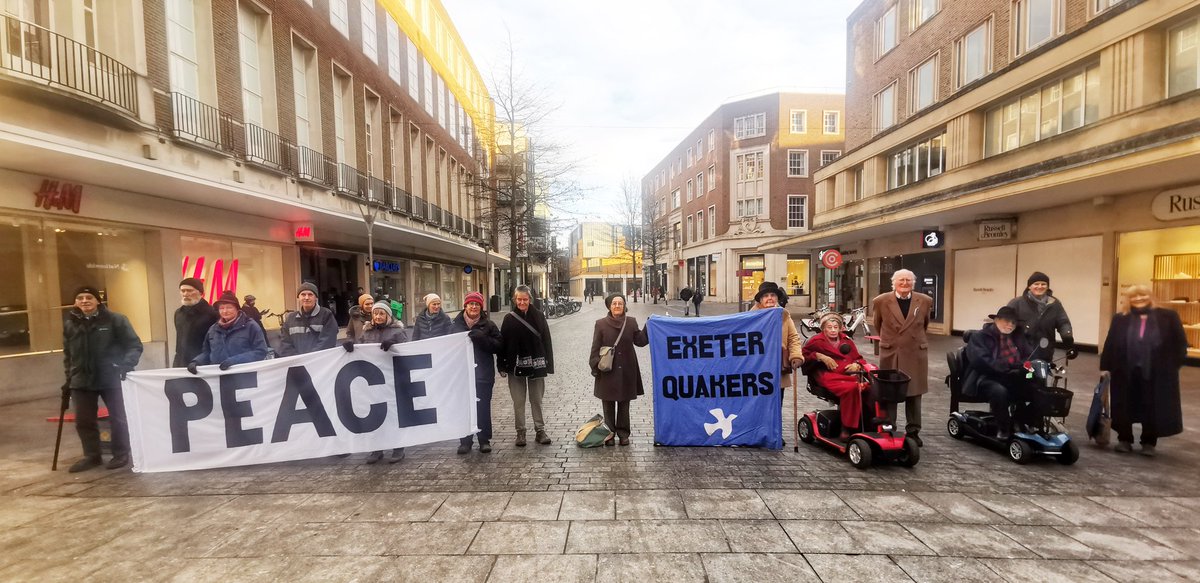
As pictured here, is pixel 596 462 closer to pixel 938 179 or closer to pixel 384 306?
pixel 384 306

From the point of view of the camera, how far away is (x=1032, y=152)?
13.2 metres

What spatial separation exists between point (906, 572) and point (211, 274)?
1496 cm

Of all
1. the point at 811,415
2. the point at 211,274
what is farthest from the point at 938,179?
the point at 211,274

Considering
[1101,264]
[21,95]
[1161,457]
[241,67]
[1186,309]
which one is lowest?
[1161,457]

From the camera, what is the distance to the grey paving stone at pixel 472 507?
12.7 ft

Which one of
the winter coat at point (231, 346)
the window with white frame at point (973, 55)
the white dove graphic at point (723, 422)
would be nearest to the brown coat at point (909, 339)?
the white dove graphic at point (723, 422)

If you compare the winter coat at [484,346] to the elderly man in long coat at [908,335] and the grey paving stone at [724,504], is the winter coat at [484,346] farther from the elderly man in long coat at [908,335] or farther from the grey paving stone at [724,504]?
the elderly man in long coat at [908,335]

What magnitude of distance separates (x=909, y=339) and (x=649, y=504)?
351cm

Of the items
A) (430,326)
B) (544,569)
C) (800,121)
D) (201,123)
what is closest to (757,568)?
(544,569)

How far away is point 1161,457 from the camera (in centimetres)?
503

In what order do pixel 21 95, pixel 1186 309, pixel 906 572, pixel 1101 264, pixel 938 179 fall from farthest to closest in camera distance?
pixel 938 179, pixel 1101 264, pixel 1186 309, pixel 21 95, pixel 906 572

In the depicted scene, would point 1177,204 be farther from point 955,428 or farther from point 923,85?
point 923,85

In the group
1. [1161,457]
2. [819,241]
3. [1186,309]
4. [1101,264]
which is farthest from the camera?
[819,241]

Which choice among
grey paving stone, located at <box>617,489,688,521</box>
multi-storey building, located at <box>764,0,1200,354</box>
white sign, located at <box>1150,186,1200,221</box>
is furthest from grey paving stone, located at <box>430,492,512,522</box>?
white sign, located at <box>1150,186,1200,221</box>
